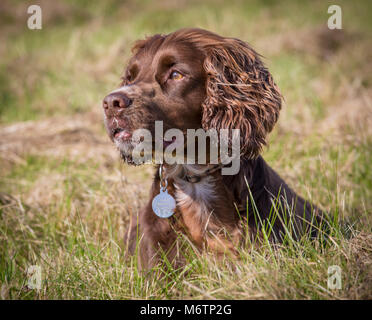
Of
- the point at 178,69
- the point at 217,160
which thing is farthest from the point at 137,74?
the point at 217,160

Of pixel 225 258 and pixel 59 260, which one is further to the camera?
pixel 59 260

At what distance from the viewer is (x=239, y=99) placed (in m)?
2.79

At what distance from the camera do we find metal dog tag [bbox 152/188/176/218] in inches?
110

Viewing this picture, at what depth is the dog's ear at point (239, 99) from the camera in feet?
8.95

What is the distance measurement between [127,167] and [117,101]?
2.36 meters

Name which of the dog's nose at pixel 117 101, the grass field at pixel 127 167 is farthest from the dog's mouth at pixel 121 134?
the grass field at pixel 127 167

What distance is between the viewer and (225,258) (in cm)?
264

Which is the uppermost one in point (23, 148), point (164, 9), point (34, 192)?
point (164, 9)

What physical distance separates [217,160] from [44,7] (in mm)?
12511
